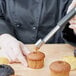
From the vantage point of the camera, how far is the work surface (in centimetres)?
77

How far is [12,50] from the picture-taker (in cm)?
88

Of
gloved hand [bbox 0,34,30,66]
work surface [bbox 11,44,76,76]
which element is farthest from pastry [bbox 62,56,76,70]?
gloved hand [bbox 0,34,30,66]

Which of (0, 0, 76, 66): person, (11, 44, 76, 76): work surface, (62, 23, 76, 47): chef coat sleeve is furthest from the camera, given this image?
(0, 0, 76, 66): person

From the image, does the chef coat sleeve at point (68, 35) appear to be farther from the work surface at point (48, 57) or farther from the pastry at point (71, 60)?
the pastry at point (71, 60)

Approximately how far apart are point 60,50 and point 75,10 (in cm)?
24

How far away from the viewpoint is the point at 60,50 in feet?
3.01

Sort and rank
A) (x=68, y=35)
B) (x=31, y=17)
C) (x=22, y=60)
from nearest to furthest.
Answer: (x=22, y=60)
(x=68, y=35)
(x=31, y=17)

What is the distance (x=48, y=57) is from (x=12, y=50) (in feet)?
0.39

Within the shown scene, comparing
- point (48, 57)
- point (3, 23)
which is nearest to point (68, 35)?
point (48, 57)

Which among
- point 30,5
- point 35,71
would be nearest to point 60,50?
point 35,71

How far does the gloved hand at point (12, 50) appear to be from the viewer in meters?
0.84

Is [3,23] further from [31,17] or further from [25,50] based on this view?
[25,50]

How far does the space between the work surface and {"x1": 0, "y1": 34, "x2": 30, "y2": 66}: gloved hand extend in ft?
0.09

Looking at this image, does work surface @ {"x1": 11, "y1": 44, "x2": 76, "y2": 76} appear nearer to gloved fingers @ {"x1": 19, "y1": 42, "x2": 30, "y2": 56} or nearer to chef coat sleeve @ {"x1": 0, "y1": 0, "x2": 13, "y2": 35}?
gloved fingers @ {"x1": 19, "y1": 42, "x2": 30, "y2": 56}
